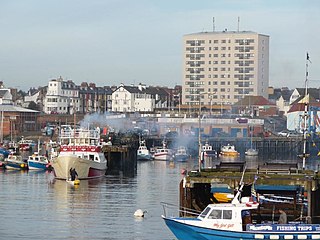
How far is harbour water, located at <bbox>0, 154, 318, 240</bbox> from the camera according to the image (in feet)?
139

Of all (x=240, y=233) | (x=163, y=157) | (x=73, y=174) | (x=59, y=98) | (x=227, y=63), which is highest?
(x=227, y=63)

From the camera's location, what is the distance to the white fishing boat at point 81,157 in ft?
237

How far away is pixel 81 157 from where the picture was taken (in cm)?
7381

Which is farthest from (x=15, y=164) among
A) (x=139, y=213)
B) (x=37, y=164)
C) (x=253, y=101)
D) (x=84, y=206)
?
(x=253, y=101)

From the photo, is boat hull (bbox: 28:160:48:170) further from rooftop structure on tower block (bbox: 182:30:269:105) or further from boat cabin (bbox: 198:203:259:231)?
rooftop structure on tower block (bbox: 182:30:269:105)

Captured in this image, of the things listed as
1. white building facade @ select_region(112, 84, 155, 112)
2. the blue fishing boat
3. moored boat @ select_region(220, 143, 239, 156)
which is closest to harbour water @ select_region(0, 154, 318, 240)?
the blue fishing boat

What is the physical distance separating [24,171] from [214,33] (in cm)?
11635

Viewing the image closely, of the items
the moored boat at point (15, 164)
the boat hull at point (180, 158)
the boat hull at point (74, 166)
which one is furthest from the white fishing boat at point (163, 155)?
the boat hull at point (74, 166)

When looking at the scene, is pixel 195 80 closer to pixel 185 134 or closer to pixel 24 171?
pixel 185 134

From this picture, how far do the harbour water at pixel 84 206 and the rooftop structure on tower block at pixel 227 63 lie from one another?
113948mm

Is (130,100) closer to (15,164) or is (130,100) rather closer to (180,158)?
(180,158)

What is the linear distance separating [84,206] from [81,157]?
68.4ft

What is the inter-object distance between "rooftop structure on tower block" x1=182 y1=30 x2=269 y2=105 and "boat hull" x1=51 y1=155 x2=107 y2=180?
117 meters

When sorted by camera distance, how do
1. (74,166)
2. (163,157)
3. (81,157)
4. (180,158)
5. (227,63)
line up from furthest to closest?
1. (227,63)
2. (163,157)
3. (180,158)
4. (81,157)
5. (74,166)
